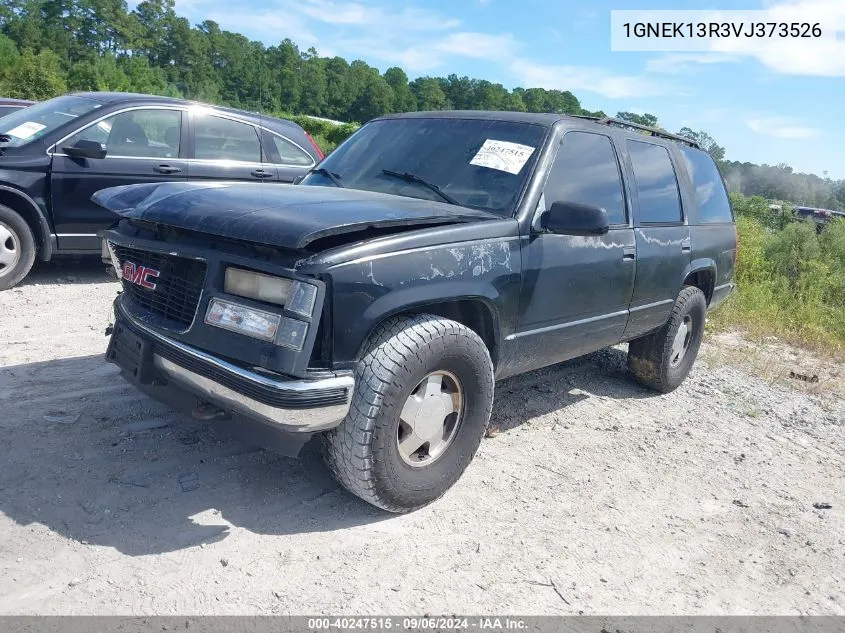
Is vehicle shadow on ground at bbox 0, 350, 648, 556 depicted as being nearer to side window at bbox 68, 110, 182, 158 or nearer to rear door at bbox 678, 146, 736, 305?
rear door at bbox 678, 146, 736, 305

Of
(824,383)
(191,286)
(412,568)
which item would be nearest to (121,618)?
(412,568)

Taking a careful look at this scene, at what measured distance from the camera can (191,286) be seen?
3010 mm

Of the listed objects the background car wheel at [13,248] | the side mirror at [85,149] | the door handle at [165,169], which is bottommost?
the background car wheel at [13,248]

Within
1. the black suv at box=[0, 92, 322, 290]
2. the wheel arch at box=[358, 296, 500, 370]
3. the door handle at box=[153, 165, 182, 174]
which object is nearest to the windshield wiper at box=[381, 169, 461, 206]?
the wheel arch at box=[358, 296, 500, 370]

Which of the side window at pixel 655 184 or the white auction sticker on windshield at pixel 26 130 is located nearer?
the side window at pixel 655 184

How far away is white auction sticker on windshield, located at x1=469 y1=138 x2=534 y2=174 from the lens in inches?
151

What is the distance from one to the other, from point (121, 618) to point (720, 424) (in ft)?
13.6

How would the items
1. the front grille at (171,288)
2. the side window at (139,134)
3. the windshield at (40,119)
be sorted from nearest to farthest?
the front grille at (171,288) < the windshield at (40,119) < the side window at (139,134)

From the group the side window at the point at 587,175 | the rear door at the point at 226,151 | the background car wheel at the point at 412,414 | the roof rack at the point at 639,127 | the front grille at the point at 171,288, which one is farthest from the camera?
the rear door at the point at 226,151

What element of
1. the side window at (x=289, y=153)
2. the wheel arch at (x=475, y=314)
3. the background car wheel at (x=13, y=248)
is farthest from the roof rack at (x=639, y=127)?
the background car wheel at (x=13, y=248)

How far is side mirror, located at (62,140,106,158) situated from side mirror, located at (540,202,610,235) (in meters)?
4.49

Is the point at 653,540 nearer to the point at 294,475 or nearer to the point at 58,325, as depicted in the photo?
the point at 294,475

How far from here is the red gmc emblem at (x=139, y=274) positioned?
3184mm

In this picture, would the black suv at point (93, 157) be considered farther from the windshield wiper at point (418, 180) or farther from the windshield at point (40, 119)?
the windshield wiper at point (418, 180)
